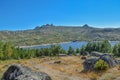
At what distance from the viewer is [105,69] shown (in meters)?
31.2

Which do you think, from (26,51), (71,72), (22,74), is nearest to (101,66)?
(71,72)

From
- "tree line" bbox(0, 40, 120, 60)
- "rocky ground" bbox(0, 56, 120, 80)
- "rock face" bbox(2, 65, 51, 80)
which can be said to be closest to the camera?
"rock face" bbox(2, 65, 51, 80)

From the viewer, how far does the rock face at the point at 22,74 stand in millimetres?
20906

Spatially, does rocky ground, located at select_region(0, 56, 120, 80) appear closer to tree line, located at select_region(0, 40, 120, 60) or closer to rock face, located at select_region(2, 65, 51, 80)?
rock face, located at select_region(2, 65, 51, 80)

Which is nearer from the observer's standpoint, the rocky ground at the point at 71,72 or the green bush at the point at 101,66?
the rocky ground at the point at 71,72

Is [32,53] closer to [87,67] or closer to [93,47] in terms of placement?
[93,47]

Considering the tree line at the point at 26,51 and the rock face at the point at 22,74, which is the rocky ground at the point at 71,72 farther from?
the tree line at the point at 26,51

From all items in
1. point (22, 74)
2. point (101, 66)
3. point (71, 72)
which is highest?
point (22, 74)

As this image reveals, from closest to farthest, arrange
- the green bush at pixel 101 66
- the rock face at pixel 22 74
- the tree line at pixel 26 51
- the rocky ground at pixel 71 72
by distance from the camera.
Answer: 1. the rock face at pixel 22 74
2. the rocky ground at pixel 71 72
3. the green bush at pixel 101 66
4. the tree line at pixel 26 51

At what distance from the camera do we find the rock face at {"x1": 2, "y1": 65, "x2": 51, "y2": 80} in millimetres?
20906

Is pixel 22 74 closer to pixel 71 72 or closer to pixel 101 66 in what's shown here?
pixel 71 72

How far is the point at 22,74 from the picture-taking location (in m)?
21.6

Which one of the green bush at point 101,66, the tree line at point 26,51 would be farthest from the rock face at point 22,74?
the tree line at point 26,51

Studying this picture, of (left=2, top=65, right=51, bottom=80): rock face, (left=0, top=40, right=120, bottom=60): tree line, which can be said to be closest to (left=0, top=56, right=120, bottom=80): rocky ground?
(left=2, top=65, right=51, bottom=80): rock face
